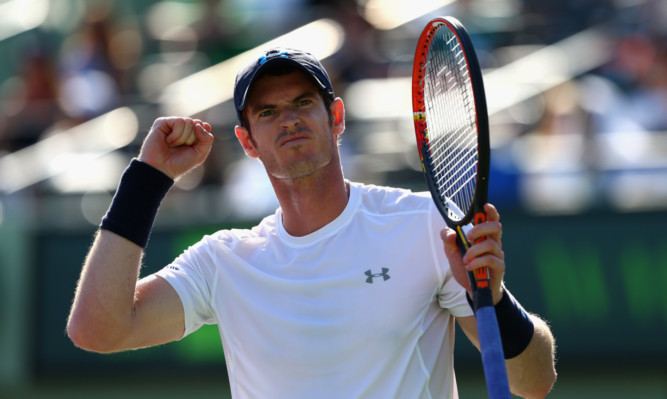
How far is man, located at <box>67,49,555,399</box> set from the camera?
10.1 feet

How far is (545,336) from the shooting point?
3.10m

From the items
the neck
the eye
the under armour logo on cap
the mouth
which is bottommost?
the neck

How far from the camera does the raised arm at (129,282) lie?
320 centimetres

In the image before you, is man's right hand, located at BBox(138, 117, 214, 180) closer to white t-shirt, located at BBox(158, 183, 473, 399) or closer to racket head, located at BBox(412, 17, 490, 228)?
white t-shirt, located at BBox(158, 183, 473, 399)

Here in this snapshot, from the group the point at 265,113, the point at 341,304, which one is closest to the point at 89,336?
the point at 341,304

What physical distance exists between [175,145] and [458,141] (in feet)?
3.03

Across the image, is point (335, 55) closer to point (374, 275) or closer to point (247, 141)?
point (247, 141)

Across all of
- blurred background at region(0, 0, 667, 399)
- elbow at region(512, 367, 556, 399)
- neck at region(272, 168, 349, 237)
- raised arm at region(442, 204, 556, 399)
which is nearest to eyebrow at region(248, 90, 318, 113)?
neck at region(272, 168, 349, 237)

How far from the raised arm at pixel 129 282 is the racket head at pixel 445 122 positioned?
0.80m

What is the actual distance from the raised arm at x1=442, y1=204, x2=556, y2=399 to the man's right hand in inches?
36.2

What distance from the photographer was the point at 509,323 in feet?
9.70

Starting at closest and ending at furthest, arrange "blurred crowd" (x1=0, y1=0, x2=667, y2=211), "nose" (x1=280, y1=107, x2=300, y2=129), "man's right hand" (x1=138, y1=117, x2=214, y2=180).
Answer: "nose" (x1=280, y1=107, x2=300, y2=129)
"man's right hand" (x1=138, y1=117, x2=214, y2=180)
"blurred crowd" (x1=0, y1=0, x2=667, y2=211)

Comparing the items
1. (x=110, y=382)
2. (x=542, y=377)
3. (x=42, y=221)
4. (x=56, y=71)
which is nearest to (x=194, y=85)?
(x=56, y=71)

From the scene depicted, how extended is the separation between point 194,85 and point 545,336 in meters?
6.74
